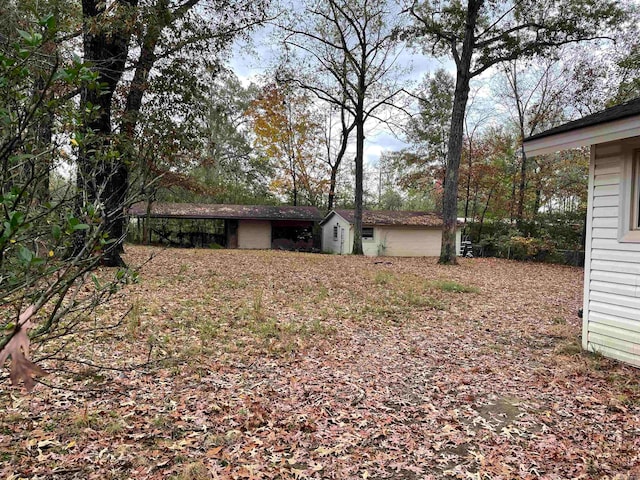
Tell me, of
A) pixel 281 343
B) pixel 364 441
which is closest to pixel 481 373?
pixel 364 441

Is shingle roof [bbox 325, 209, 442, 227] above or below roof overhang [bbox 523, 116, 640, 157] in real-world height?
below

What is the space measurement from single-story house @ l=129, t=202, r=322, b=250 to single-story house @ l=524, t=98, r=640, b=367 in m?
20.0

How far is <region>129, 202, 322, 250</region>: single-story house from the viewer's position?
77.3 ft

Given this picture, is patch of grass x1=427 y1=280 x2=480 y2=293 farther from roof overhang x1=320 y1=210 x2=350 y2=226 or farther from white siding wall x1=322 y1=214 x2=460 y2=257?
roof overhang x1=320 y1=210 x2=350 y2=226

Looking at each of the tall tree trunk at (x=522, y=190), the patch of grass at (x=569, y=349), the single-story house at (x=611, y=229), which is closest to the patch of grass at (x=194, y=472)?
the patch of grass at (x=569, y=349)

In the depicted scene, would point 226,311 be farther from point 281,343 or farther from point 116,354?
point 116,354

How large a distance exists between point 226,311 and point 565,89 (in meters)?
22.2

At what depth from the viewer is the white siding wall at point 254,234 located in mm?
24266

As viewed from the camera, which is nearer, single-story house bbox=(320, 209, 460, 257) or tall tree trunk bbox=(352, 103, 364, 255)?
tall tree trunk bbox=(352, 103, 364, 255)

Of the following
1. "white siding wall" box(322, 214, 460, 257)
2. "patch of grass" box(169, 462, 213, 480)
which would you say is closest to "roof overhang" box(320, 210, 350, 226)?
"white siding wall" box(322, 214, 460, 257)

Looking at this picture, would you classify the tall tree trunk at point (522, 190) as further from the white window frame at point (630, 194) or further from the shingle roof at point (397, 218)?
the white window frame at point (630, 194)

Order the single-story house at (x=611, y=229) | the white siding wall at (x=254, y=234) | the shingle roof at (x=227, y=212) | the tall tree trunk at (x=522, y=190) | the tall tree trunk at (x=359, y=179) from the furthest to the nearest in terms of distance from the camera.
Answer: the white siding wall at (x=254, y=234) < the shingle roof at (x=227, y=212) < the tall tree trunk at (x=522, y=190) < the tall tree trunk at (x=359, y=179) < the single-story house at (x=611, y=229)

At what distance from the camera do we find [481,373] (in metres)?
4.38

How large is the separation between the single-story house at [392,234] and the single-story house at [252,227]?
2536 mm
